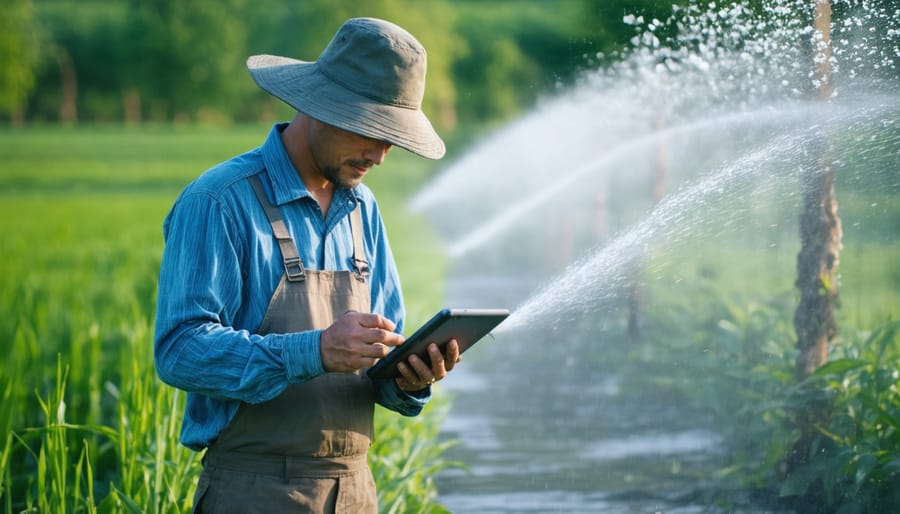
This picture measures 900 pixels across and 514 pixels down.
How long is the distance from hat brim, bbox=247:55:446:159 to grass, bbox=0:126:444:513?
114cm

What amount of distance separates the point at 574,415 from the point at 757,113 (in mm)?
1844

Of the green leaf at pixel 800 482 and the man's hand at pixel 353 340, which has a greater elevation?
the man's hand at pixel 353 340

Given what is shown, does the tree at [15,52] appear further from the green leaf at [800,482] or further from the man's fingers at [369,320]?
the man's fingers at [369,320]

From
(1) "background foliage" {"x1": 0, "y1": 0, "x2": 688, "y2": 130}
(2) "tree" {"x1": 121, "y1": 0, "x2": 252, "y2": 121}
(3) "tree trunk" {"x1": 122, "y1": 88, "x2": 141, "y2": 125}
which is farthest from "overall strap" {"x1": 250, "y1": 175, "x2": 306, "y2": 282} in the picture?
(3) "tree trunk" {"x1": 122, "y1": 88, "x2": 141, "y2": 125}

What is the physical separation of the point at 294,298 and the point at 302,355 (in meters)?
0.20

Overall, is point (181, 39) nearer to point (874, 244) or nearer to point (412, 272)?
point (412, 272)

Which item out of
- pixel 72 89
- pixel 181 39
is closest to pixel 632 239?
pixel 181 39

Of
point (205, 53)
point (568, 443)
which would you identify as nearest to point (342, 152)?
point (568, 443)

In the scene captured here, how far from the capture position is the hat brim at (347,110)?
2.44 meters

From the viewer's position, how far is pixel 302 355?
229cm

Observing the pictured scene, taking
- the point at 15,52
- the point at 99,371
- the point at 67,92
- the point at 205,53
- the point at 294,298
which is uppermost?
the point at 205,53

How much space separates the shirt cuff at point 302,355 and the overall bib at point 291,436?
0.14 m

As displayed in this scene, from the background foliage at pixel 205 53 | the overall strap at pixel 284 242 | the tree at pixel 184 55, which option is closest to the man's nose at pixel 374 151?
the overall strap at pixel 284 242

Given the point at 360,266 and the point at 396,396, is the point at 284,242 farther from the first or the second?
the point at 396,396
